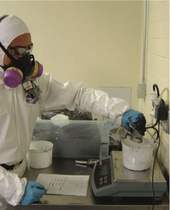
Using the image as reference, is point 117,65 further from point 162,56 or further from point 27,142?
point 27,142

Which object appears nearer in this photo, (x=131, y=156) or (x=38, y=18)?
(x=131, y=156)

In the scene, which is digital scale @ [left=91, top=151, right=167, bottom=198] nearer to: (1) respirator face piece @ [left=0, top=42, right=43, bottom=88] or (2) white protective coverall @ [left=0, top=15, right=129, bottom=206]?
(2) white protective coverall @ [left=0, top=15, right=129, bottom=206]

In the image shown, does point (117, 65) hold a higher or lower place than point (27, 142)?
higher

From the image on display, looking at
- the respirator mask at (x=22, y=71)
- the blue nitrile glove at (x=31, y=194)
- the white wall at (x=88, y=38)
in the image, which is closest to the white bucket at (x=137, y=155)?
the blue nitrile glove at (x=31, y=194)

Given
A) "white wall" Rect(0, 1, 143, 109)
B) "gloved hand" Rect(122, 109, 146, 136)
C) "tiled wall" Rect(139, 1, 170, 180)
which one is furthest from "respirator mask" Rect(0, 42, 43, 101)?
"white wall" Rect(0, 1, 143, 109)

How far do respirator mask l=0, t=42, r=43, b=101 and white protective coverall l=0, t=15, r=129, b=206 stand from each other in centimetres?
4

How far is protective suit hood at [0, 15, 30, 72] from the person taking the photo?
128 centimetres

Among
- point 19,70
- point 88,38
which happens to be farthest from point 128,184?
point 88,38

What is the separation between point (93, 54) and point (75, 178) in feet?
4.17

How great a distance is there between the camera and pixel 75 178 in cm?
151

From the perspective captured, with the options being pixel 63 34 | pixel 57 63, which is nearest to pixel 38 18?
pixel 63 34

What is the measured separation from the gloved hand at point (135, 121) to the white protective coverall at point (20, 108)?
99 mm

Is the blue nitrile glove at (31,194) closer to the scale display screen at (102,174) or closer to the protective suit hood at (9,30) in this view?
the scale display screen at (102,174)

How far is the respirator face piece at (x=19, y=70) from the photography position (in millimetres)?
1210
